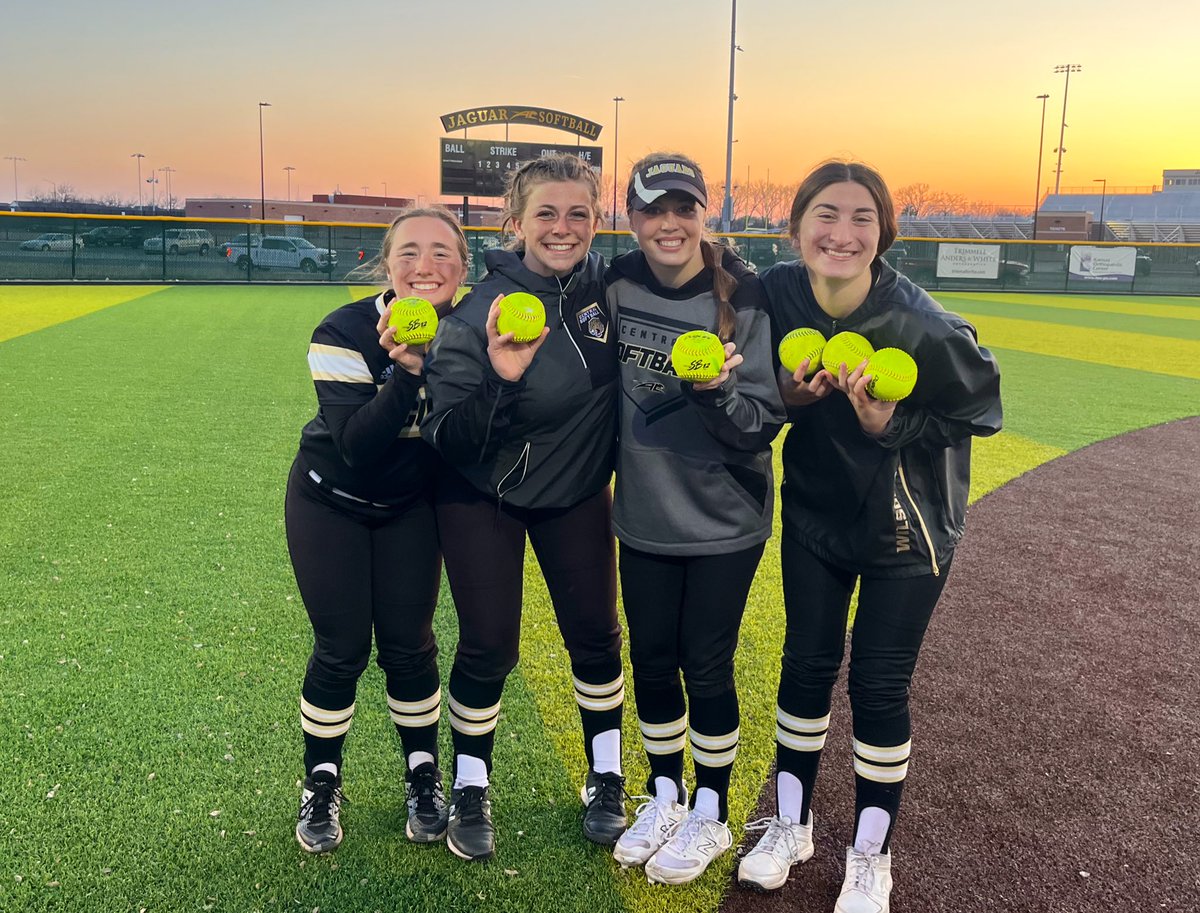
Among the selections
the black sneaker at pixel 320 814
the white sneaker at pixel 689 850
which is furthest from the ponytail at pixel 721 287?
the black sneaker at pixel 320 814

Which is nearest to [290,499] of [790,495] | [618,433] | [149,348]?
[618,433]

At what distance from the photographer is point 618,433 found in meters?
2.75

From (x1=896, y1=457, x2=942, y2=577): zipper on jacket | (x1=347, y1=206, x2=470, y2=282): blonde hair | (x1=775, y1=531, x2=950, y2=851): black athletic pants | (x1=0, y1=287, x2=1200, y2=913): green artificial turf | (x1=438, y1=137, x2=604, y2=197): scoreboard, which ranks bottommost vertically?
(x1=0, y1=287, x2=1200, y2=913): green artificial turf

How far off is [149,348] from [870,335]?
→ 1374 centimetres

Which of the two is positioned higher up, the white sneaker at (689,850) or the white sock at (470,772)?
the white sock at (470,772)

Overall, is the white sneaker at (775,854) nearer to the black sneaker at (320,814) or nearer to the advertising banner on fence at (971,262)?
the black sneaker at (320,814)

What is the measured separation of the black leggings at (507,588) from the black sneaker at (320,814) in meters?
0.41

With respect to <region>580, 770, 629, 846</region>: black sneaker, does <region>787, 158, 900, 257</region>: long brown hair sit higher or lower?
higher

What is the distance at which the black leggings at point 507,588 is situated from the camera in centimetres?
273

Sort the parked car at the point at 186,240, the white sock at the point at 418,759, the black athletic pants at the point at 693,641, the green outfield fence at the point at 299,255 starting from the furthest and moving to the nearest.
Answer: the parked car at the point at 186,240
the green outfield fence at the point at 299,255
the white sock at the point at 418,759
the black athletic pants at the point at 693,641

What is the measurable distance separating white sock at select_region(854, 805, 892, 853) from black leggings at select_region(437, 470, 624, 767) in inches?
33.5

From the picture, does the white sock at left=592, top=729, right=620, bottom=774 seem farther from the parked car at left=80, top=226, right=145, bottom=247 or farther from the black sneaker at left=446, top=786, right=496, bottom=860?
the parked car at left=80, top=226, right=145, bottom=247

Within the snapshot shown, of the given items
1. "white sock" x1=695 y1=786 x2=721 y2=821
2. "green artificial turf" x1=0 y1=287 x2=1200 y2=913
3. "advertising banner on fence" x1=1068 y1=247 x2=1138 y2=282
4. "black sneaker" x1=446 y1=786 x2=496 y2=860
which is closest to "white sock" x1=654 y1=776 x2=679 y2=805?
"white sock" x1=695 y1=786 x2=721 y2=821

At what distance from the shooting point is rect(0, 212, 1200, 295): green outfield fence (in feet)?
86.6
